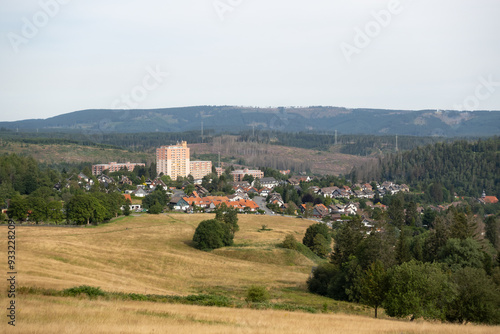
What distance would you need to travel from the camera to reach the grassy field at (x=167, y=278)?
1419cm

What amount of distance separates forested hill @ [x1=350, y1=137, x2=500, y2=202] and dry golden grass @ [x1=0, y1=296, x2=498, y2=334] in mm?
87274

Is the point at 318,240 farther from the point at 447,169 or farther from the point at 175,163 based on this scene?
the point at 175,163

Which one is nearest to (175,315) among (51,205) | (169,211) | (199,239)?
(199,239)

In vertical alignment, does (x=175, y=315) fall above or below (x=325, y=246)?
above

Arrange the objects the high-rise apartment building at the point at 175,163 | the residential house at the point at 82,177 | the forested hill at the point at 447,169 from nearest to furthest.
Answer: the residential house at the point at 82,177
the forested hill at the point at 447,169
the high-rise apartment building at the point at 175,163

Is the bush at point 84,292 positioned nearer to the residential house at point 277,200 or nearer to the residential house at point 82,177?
the residential house at point 277,200

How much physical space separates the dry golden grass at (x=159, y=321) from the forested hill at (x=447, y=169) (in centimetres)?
8727

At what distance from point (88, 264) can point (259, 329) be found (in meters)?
22.6

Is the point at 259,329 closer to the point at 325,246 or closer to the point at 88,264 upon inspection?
the point at 88,264

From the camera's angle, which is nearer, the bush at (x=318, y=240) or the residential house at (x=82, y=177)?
the bush at (x=318, y=240)

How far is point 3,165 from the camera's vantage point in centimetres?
7700

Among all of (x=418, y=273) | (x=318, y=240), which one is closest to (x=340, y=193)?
(x=318, y=240)

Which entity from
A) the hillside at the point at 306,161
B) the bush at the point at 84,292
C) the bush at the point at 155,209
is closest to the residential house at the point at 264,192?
the bush at the point at 155,209

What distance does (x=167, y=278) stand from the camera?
33156mm
